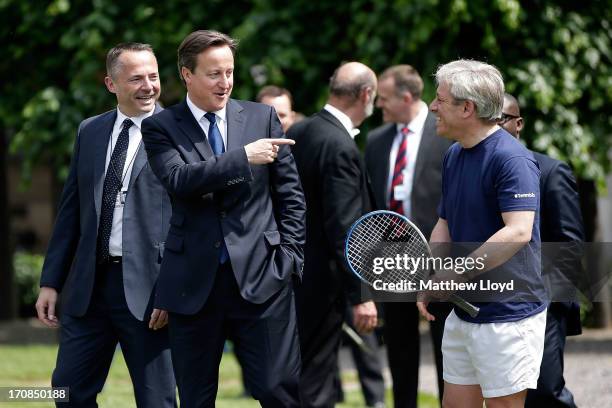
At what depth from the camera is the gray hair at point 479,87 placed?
4.88 metres

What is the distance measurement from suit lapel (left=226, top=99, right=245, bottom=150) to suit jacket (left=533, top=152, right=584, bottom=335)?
181cm

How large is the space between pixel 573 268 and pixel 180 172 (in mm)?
2442

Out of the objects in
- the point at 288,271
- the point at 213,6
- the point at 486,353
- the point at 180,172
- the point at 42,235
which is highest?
the point at 213,6

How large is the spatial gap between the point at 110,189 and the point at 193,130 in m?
0.72

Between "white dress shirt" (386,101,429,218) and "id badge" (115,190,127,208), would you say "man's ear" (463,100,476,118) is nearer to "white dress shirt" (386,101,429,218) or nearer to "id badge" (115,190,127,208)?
"id badge" (115,190,127,208)

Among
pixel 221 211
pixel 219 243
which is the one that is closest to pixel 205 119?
pixel 221 211

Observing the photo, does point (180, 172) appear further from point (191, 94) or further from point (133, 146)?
point (133, 146)

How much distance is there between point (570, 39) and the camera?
11523mm

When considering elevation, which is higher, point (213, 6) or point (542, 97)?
point (213, 6)

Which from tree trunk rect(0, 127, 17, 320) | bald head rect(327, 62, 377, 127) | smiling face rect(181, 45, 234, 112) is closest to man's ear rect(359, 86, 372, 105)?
bald head rect(327, 62, 377, 127)

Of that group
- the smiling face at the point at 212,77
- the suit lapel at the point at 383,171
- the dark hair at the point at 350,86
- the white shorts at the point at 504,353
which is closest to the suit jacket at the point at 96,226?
the smiling face at the point at 212,77

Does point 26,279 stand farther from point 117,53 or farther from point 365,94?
point 117,53

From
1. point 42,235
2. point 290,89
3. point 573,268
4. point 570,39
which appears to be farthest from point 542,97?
point 42,235

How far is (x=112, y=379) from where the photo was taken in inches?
460
